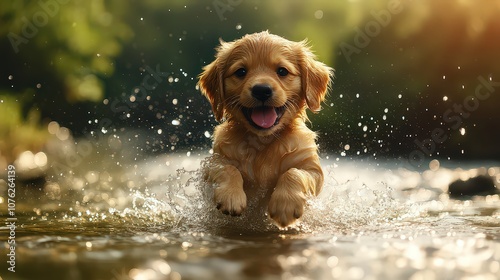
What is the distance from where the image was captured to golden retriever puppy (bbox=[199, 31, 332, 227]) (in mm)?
3859

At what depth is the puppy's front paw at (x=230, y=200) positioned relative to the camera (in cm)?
342

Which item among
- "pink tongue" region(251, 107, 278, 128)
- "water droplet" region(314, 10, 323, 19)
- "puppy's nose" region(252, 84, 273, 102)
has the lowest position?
"pink tongue" region(251, 107, 278, 128)

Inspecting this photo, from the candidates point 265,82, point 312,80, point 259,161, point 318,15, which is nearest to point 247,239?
point 259,161

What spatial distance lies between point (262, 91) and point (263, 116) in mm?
204

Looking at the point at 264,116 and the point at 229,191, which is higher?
the point at 264,116

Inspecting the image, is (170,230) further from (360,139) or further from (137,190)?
(360,139)

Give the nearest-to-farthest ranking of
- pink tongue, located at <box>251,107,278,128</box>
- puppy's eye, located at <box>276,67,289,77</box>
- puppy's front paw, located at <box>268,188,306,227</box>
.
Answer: puppy's front paw, located at <box>268,188,306,227</box> → pink tongue, located at <box>251,107,278,128</box> → puppy's eye, located at <box>276,67,289,77</box>

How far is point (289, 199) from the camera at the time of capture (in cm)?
344

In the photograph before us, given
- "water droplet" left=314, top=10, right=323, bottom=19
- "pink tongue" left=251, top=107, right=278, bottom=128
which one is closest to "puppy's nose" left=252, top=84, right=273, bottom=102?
"pink tongue" left=251, top=107, right=278, bottom=128

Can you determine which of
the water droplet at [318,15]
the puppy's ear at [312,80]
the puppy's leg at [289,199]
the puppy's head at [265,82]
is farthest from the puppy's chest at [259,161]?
the water droplet at [318,15]

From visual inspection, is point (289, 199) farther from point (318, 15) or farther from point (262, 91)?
point (318, 15)

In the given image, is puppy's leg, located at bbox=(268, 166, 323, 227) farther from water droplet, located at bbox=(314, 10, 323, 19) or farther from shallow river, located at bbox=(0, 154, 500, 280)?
water droplet, located at bbox=(314, 10, 323, 19)

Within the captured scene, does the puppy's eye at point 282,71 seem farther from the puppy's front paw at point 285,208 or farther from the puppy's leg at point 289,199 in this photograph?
the puppy's front paw at point 285,208

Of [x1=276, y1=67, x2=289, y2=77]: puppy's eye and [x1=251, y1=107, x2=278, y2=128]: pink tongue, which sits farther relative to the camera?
[x1=276, y1=67, x2=289, y2=77]: puppy's eye
